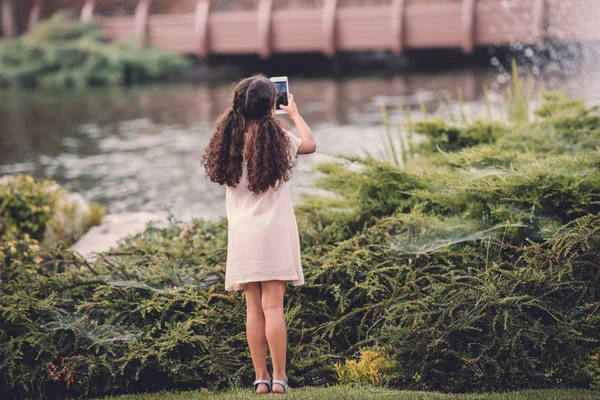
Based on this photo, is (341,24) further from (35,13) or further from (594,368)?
(594,368)

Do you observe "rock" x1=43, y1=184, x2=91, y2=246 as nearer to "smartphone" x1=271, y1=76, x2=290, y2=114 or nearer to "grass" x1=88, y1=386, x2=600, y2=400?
"grass" x1=88, y1=386, x2=600, y2=400

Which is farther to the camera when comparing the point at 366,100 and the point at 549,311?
the point at 366,100

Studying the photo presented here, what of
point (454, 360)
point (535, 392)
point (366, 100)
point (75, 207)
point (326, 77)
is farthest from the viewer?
point (326, 77)

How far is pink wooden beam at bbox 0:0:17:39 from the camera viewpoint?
2709cm

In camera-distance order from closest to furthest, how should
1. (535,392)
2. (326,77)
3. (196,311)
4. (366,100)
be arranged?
(535,392) < (196,311) < (366,100) < (326,77)

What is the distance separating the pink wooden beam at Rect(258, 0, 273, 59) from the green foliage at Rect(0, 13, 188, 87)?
2343 millimetres

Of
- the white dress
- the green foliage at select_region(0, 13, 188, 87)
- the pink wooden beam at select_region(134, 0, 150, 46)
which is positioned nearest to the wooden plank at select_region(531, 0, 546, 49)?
the green foliage at select_region(0, 13, 188, 87)

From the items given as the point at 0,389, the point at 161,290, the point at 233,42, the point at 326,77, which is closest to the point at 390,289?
the point at 161,290

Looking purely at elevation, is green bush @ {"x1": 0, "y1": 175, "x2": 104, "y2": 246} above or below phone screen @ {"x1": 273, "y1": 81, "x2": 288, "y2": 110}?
below

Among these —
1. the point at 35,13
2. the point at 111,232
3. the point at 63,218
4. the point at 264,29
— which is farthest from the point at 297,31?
the point at 111,232

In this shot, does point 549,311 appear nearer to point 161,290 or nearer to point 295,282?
point 295,282

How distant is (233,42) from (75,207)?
629 inches

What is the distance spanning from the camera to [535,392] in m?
3.90

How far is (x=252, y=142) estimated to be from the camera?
3846 millimetres
